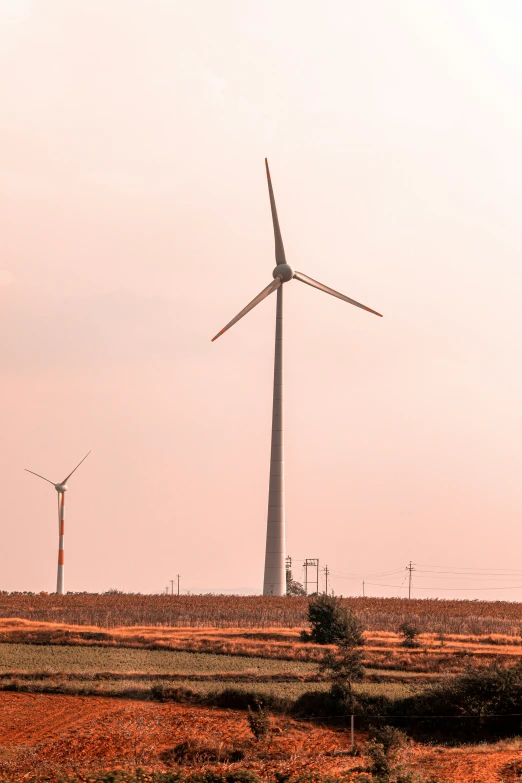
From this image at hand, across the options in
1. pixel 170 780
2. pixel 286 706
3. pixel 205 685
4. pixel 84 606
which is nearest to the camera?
pixel 170 780

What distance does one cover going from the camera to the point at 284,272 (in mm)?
117000

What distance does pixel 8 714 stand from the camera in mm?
53938

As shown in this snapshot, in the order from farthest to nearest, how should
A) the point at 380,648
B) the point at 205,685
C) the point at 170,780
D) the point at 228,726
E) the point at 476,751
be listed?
the point at 380,648, the point at 205,685, the point at 228,726, the point at 476,751, the point at 170,780

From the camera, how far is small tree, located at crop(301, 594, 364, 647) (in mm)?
79438

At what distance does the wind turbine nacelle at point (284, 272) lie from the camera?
384 feet

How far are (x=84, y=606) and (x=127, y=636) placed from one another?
33248mm

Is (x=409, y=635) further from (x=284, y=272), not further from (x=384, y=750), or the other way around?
(x=284, y=272)

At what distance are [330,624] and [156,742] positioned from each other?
35.6m

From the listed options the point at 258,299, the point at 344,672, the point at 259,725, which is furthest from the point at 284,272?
the point at 259,725

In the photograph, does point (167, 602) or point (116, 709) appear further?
point (167, 602)

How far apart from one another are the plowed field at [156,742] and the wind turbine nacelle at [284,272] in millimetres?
66992

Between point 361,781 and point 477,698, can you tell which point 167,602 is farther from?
point 361,781

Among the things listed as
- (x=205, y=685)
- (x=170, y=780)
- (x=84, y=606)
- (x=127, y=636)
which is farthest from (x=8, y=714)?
(x=84, y=606)

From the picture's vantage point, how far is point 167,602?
390 feet
